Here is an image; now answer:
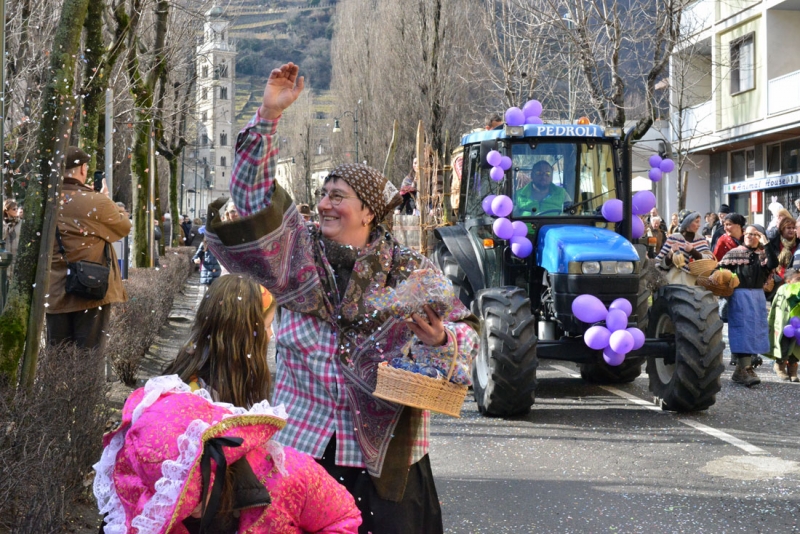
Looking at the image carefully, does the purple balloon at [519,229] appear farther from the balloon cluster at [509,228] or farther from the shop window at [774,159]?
the shop window at [774,159]

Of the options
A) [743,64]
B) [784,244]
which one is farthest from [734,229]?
[743,64]

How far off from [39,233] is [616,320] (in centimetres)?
485

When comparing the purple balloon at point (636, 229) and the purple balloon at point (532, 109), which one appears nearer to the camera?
the purple balloon at point (636, 229)

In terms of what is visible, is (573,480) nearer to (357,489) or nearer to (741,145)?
(357,489)

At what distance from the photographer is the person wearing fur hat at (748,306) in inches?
436

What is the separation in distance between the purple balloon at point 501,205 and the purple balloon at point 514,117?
37.7 inches

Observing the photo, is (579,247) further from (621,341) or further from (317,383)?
(317,383)

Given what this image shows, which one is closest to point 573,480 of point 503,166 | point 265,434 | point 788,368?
point 503,166

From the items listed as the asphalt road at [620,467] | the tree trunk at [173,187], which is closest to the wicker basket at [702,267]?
the asphalt road at [620,467]

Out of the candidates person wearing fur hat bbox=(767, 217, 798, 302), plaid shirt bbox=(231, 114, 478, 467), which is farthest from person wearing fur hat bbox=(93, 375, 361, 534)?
person wearing fur hat bbox=(767, 217, 798, 302)

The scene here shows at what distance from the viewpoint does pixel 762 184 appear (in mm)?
28266

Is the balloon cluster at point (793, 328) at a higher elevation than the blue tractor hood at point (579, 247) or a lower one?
lower

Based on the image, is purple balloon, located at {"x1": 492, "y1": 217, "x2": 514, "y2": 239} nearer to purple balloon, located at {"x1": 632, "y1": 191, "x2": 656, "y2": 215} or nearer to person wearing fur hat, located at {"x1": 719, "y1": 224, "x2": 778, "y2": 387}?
purple balloon, located at {"x1": 632, "y1": 191, "x2": 656, "y2": 215}

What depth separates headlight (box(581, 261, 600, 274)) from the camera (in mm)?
8820
